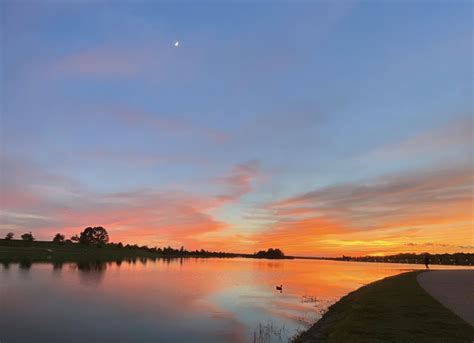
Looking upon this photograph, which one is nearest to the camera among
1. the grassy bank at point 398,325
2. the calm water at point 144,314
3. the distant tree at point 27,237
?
the grassy bank at point 398,325

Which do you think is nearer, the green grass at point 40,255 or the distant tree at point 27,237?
the green grass at point 40,255

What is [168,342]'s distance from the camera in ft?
78.4

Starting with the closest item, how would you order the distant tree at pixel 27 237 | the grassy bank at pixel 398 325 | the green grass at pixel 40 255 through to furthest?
the grassy bank at pixel 398 325, the green grass at pixel 40 255, the distant tree at pixel 27 237

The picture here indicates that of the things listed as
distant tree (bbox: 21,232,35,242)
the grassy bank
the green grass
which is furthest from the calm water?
distant tree (bbox: 21,232,35,242)

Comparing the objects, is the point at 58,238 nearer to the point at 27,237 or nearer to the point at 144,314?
the point at 27,237

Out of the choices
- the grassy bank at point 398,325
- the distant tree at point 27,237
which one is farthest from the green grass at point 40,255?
the grassy bank at point 398,325

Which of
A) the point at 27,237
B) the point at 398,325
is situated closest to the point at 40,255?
the point at 27,237

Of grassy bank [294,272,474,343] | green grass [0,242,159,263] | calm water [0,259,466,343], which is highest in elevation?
green grass [0,242,159,263]

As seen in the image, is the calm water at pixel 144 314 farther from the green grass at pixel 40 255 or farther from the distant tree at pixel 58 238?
the distant tree at pixel 58 238

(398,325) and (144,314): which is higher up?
(398,325)

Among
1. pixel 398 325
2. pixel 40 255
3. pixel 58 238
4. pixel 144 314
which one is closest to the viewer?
pixel 398 325

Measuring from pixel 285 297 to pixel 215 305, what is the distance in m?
11.2

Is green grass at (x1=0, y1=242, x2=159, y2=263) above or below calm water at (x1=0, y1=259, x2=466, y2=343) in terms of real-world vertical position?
above

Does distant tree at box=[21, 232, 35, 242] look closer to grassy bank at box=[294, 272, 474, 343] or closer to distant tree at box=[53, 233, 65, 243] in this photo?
distant tree at box=[53, 233, 65, 243]
